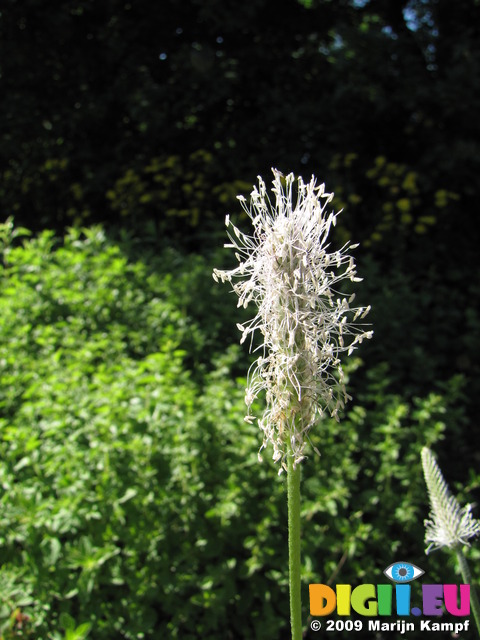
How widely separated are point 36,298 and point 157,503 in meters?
1.65

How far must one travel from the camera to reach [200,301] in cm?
338

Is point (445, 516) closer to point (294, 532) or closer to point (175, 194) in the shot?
point (294, 532)

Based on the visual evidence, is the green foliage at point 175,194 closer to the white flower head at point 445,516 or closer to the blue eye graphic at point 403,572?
the blue eye graphic at point 403,572

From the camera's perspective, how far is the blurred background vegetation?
7.00ft

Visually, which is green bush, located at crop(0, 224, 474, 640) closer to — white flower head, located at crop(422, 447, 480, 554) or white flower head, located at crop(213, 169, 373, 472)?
white flower head, located at crop(422, 447, 480, 554)

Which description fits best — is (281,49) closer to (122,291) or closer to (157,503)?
(122,291)

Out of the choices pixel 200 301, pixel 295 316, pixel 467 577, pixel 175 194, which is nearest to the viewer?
pixel 295 316

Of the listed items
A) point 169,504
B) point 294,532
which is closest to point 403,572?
point 169,504

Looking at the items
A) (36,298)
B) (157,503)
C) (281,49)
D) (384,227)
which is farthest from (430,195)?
(157,503)

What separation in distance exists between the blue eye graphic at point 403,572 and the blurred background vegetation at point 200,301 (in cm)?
17

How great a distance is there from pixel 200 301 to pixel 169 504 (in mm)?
1392

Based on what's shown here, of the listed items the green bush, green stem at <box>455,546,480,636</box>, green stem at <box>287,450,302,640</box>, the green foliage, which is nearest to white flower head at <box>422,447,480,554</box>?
green stem at <box>455,546,480,636</box>

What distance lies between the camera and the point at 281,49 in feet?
18.7

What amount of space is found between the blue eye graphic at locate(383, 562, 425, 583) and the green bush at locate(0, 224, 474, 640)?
14 centimetres
